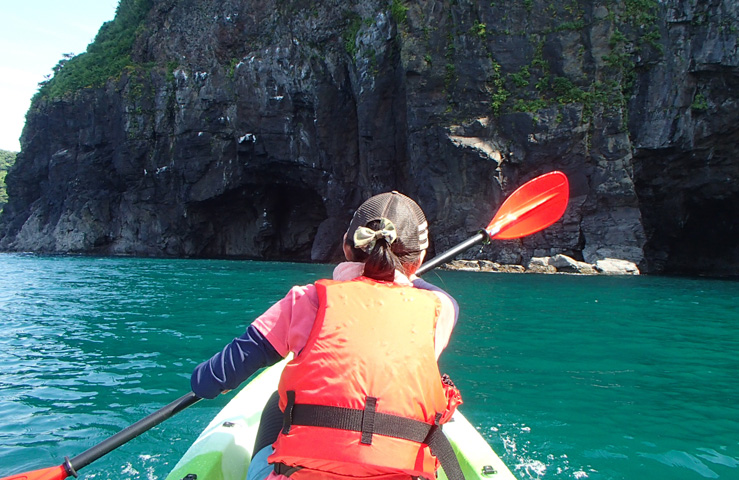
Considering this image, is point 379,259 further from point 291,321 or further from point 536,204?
point 536,204

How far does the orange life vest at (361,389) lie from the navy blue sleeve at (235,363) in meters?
0.14

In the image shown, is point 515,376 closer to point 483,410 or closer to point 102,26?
point 483,410

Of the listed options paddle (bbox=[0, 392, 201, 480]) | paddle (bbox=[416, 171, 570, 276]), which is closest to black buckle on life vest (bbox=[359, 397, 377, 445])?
paddle (bbox=[0, 392, 201, 480])

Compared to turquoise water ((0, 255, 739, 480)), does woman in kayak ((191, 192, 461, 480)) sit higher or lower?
higher

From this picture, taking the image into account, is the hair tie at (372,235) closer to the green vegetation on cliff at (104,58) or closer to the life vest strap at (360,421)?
the life vest strap at (360,421)

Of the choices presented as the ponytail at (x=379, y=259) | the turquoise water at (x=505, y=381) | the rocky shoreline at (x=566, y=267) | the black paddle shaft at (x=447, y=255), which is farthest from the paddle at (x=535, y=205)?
the rocky shoreline at (x=566, y=267)

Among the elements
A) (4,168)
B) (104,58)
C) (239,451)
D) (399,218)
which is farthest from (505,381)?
(4,168)

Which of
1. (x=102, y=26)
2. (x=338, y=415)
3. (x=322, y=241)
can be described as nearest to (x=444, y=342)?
(x=338, y=415)

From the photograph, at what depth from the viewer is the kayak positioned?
252 centimetres

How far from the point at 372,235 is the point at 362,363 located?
1.40 feet

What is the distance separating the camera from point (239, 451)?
2771 mm

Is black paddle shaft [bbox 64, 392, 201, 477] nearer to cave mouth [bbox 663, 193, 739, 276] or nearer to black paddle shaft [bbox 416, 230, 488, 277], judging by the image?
black paddle shaft [bbox 416, 230, 488, 277]

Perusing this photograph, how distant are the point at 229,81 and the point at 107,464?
32.1 metres

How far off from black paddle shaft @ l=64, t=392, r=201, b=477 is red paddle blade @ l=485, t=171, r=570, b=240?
2847 millimetres
